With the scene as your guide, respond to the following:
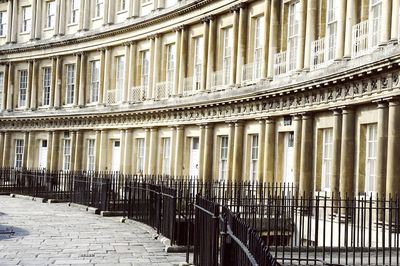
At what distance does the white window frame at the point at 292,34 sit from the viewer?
22.9 meters

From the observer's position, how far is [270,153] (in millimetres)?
23781

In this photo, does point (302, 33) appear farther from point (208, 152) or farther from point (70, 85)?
point (70, 85)

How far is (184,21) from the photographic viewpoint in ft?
101

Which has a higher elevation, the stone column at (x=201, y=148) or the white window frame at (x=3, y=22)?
the white window frame at (x=3, y=22)

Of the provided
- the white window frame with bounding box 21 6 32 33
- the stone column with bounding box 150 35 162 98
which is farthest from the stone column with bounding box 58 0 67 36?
the stone column with bounding box 150 35 162 98

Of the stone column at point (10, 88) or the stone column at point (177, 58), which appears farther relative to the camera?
the stone column at point (10, 88)

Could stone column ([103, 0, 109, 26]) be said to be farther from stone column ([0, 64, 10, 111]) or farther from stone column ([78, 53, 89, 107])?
stone column ([0, 64, 10, 111])

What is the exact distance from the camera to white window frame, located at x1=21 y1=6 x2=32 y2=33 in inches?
1666

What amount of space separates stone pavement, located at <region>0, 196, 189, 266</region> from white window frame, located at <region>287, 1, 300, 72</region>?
26.1 feet

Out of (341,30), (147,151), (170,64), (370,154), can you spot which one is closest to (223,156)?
(147,151)

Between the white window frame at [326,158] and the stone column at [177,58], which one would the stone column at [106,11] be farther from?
the white window frame at [326,158]

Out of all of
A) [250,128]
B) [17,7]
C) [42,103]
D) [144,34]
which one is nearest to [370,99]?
[250,128]

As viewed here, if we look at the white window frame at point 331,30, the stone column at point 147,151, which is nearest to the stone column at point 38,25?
the stone column at point 147,151

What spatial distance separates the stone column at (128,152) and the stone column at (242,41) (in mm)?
9708
